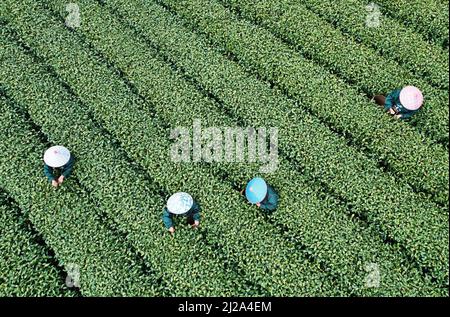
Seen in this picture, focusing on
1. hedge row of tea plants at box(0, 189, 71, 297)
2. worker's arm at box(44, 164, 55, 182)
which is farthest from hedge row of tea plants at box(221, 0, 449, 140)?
hedge row of tea plants at box(0, 189, 71, 297)

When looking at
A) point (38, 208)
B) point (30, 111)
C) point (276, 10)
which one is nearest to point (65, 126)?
point (30, 111)

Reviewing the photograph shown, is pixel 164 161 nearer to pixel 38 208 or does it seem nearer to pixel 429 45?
pixel 38 208

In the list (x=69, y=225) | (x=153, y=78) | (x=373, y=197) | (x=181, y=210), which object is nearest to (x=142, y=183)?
(x=181, y=210)

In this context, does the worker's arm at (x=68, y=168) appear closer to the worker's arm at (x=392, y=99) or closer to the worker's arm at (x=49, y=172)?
the worker's arm at (x=49, y=172)

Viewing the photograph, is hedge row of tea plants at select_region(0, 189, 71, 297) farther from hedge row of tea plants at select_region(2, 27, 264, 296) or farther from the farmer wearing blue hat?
the farmer wearing blue hat

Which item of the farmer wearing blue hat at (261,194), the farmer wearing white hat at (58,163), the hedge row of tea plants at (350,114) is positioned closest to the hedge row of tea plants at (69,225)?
the farmer wearing white hat at (58,163)
